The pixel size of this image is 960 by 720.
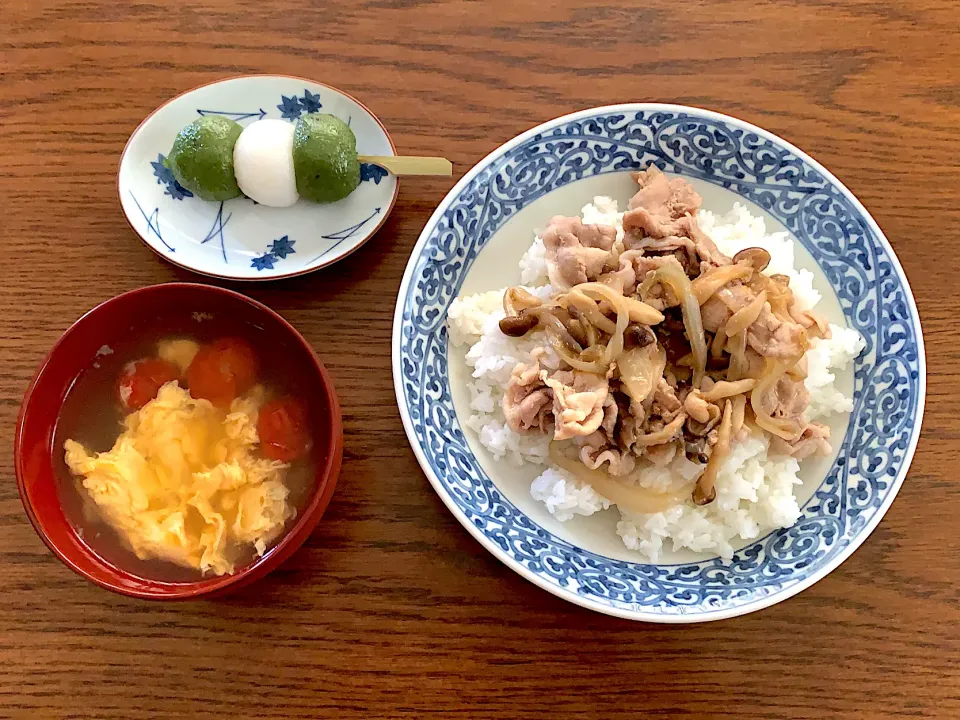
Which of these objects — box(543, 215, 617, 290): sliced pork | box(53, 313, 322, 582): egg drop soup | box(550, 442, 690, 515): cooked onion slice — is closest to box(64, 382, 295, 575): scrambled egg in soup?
box(53, 313, 322, 582): egg drop soup

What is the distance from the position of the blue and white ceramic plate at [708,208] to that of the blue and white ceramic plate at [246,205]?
37 centimetres

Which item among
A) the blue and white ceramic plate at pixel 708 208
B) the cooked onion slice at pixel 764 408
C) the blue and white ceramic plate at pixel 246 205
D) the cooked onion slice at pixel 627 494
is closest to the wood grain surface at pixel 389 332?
the blue and white ceramic plate at pixel 246 205

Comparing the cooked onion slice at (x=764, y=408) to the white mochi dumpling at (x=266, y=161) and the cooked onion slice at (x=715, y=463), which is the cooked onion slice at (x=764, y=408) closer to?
Result: the cooked onion slice at (x=715, y=463)

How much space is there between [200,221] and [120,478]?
90cm

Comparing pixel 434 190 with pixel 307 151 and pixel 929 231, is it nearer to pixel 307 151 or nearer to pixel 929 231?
pixel 307 151

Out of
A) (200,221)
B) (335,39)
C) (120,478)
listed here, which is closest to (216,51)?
(335,39)

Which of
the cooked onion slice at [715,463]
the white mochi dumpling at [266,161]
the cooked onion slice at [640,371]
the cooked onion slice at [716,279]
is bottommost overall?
the cooked onion slice at [715,463]

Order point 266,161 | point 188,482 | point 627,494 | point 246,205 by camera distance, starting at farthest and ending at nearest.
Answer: point 246,205 < point 266,161 < point 627,494 < point 188,482

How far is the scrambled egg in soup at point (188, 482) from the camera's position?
6.40ft

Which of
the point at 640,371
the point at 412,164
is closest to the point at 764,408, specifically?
the point at 640,371

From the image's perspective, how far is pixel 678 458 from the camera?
2146 mm

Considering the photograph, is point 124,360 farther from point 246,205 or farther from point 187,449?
point 246,205

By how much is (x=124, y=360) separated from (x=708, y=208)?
184cm

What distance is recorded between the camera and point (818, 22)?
255 centimetres
